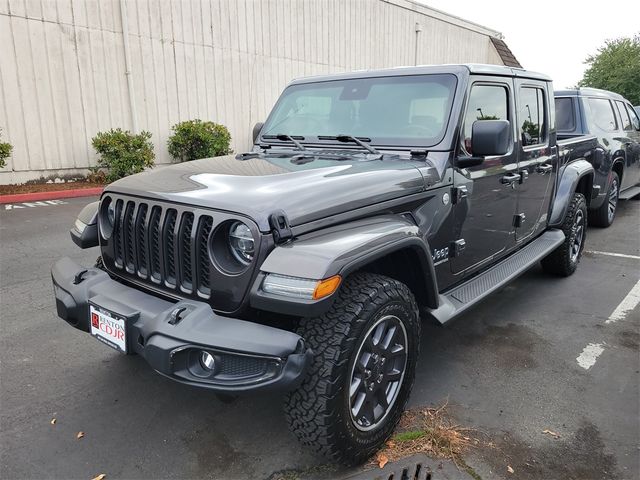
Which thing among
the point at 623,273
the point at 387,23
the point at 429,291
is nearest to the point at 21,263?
the point at 429,291

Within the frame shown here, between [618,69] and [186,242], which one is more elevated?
[618,69]

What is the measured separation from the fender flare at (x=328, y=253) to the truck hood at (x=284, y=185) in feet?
0.37

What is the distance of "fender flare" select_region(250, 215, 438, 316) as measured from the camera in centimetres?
201

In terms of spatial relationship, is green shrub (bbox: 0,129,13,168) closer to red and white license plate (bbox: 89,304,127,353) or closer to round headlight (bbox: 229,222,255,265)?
red and white license plate (bbox: 89,304,127,353)

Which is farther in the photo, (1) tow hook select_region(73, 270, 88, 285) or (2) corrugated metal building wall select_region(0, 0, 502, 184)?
(2) corrugated metal building wall select_region(0, 0, 502, 184)

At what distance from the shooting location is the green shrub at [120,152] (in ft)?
32.9

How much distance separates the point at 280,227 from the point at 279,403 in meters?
1.24

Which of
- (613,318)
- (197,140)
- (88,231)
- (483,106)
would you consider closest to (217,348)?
(88,231)

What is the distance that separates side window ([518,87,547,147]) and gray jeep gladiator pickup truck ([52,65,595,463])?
172 mm

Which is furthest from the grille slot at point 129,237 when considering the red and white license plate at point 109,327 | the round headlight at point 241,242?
the round headlight at point 241,242

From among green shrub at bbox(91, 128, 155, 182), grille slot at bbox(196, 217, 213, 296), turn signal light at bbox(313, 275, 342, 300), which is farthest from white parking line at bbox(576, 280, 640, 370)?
green shrub at bbox(91, 128, 155, 182)

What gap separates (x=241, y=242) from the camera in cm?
222

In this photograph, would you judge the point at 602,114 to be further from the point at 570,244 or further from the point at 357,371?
the point at 357,371

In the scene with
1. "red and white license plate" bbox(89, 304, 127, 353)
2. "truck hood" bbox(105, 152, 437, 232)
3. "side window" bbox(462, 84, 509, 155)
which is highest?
"side window" bbox(462, 84, 509, 155)
